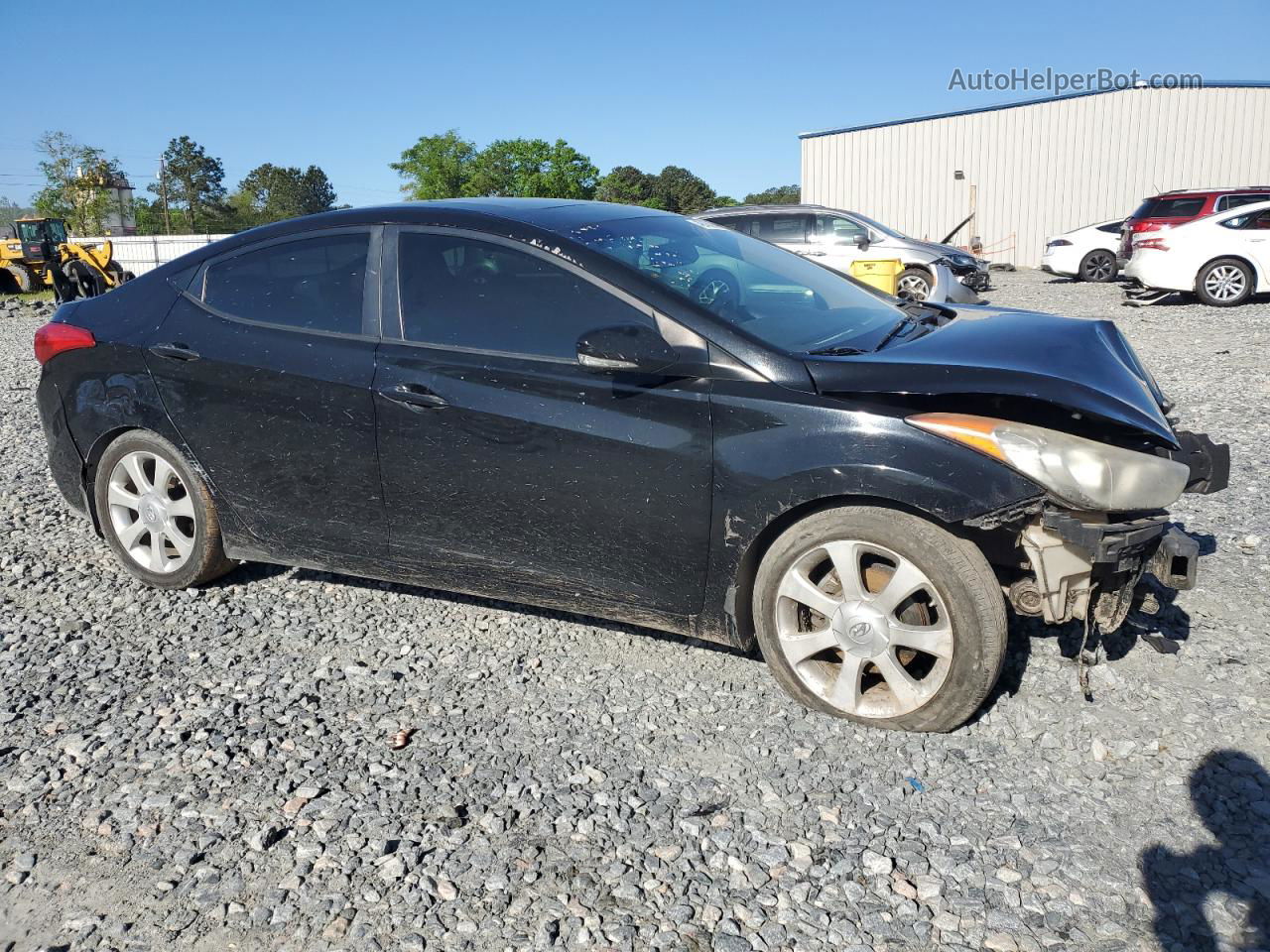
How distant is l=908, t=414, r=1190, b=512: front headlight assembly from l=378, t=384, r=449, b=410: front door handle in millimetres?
1652

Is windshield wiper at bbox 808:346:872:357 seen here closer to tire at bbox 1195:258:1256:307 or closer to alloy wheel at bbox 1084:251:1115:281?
tire at bbox 1195:258:1256:307

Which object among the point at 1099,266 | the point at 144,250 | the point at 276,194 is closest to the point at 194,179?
the point at 276,194

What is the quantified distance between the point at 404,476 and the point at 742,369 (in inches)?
53.2

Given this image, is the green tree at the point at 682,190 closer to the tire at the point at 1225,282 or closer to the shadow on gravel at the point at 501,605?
the tire at the point at 1225,282

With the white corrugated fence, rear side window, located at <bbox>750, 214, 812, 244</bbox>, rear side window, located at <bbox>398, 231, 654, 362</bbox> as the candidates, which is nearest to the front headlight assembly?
rear side window, located at <bbox>398, 231, 654, 362</bbox>

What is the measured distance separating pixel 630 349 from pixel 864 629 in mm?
1153

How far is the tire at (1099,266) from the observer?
71.6 feet

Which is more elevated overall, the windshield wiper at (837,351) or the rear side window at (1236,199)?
the rear side window at (1236,199)

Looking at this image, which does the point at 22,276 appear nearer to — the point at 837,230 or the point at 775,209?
the point at 775,209

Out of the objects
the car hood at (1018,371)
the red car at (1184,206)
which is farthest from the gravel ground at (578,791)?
the red car at (1184,206)

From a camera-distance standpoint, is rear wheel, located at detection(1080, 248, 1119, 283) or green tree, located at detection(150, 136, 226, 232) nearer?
rear wheel, located at detection(1080, 248, 1119, 283)

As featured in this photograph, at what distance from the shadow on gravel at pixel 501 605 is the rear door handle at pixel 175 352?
1122mm

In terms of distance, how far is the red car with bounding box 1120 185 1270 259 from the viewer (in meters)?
18.4

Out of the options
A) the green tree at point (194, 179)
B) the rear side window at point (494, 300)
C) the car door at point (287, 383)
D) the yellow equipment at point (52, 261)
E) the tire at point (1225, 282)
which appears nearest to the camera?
the rear side window at point (494, 300)
